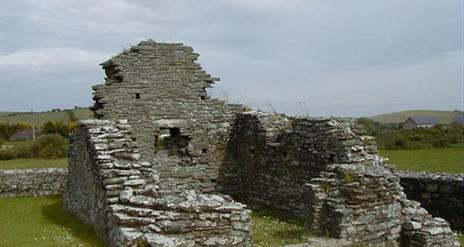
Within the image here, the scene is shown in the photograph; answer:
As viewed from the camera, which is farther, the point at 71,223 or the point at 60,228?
the point at 71,223

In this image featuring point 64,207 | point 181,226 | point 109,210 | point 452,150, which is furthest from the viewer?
point 452,150

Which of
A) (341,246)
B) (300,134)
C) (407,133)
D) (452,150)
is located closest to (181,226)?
(341,246)

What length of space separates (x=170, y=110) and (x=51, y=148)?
66.8 ft

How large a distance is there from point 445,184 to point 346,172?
4821 millimetres

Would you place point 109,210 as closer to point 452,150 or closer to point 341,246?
point 341,246

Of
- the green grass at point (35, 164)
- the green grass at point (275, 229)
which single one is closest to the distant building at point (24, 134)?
the green grass at point (35, 164)

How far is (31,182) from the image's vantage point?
19.9 meters

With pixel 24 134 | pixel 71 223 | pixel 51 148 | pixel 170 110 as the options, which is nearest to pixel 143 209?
pixel 71 223

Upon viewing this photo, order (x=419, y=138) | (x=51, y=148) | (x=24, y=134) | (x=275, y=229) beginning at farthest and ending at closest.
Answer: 1. (x=24, y=134)
2. (x=419, y=138)
3. (x=51, y=148)
4. (x=275, y=229)

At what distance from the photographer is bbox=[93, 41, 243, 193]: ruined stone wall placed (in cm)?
1591

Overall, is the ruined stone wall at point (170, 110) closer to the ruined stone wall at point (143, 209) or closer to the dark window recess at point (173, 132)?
the dark window recess at point (173, 132)

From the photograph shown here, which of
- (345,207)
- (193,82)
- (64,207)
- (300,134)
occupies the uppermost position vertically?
(193,82)

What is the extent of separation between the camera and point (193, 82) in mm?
16875

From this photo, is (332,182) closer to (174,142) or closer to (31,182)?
(174,142)
